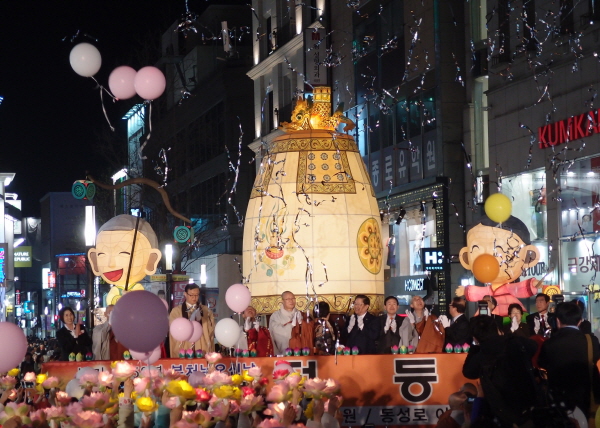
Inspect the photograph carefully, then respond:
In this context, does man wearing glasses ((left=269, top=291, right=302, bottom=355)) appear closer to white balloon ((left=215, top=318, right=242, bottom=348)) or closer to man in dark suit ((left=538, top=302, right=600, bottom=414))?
white balloon ((left=215, top=318, right=242, bottom=348))

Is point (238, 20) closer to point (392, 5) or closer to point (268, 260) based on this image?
point (392, 5)

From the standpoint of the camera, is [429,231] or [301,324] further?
[429,231]

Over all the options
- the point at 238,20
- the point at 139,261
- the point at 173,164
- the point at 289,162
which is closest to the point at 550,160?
the point at 289,162

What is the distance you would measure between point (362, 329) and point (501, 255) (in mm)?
4870

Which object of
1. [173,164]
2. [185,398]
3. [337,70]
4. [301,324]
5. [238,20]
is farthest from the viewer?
[238,20]

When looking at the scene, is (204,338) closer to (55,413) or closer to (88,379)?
(88,379)

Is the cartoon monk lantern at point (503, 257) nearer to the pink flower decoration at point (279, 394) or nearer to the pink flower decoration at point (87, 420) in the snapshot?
the pink flower decoration at point (279, 394)

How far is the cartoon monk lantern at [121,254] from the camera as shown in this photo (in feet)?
68.2

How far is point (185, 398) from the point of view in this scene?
7.59m

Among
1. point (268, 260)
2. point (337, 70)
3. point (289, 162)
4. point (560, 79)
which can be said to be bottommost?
point (268, 260)

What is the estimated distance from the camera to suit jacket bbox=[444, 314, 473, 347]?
1288 cm

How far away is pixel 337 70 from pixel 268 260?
17.5 m

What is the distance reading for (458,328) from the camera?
510 inches

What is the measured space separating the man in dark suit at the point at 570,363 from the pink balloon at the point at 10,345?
4.26m
